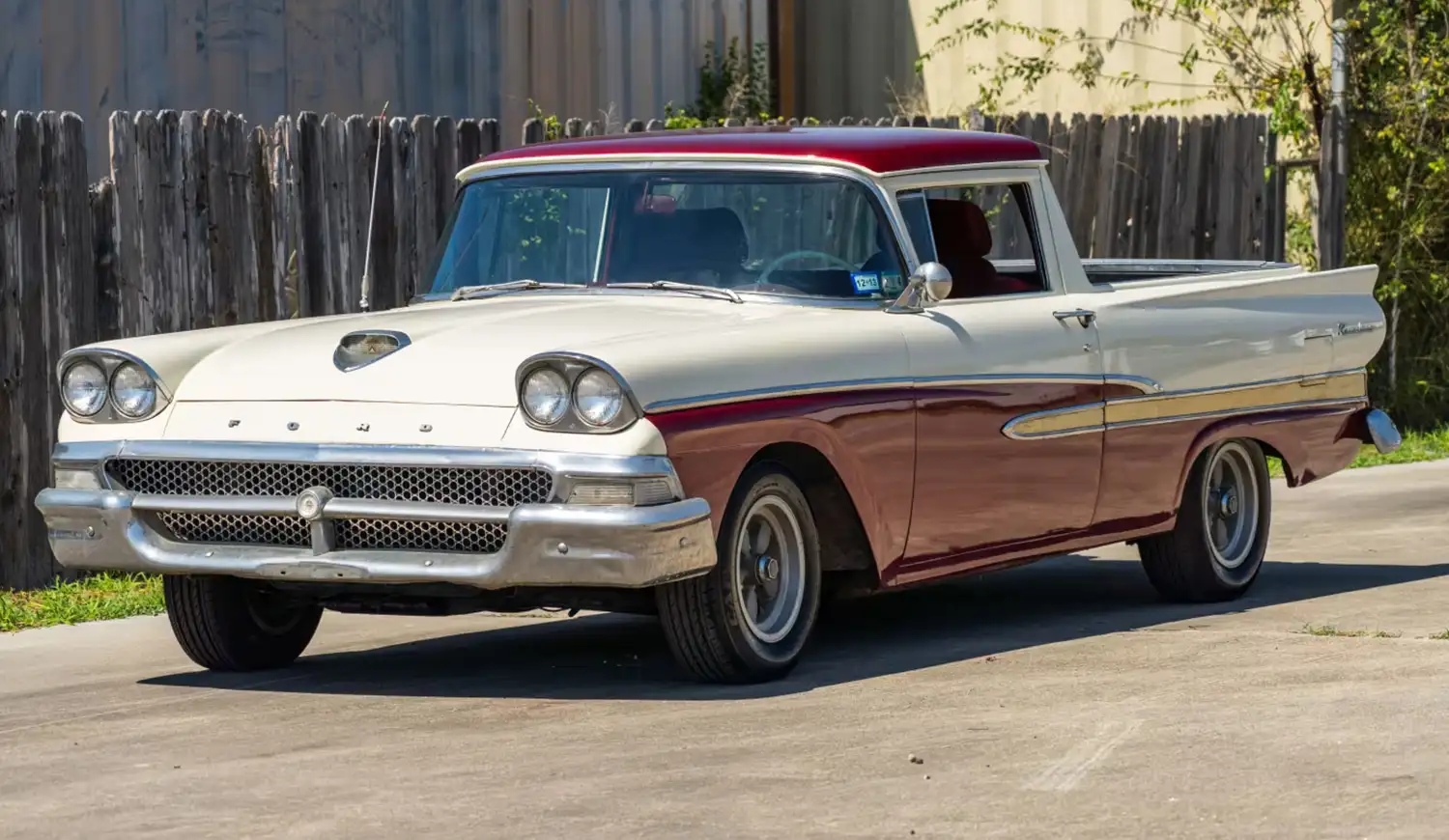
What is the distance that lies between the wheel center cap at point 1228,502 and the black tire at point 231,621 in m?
3.43

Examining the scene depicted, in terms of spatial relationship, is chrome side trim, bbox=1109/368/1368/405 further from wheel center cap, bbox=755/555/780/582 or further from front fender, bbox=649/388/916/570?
wheel center cap, bbox=755/555/780/582

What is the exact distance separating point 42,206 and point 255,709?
333cm

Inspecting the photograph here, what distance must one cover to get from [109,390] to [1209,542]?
400 cm

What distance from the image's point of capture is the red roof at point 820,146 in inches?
314

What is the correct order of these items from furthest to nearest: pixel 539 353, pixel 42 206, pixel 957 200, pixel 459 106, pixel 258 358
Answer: pixel 459 106
pixel 42 206
pixel 957 200
pixel 258 358
pixel 539 353

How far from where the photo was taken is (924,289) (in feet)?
25.3

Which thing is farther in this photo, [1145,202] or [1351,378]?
[1145,202]

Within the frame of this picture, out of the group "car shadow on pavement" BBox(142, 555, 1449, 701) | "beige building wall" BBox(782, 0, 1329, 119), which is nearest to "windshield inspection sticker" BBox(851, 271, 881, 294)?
"car shadow on pavement" BBox(142, 555, 1449, 701)

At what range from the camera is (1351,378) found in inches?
386

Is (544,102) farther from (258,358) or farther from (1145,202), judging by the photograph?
(258,358)

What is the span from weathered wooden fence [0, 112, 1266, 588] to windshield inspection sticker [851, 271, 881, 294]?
3.19 metres

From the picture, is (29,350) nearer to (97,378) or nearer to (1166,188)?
(97,378)

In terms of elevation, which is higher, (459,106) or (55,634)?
(459,106)

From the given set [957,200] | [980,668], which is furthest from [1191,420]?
[980,668]
